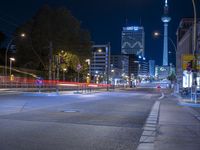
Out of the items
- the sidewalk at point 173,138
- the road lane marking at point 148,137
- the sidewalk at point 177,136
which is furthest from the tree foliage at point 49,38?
the road lane marking at point 148,137

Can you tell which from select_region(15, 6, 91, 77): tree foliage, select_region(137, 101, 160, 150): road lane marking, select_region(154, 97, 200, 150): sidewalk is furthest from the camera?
select_region(15, 6, 91, 77): tree foliage

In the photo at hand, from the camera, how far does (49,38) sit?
7850cm

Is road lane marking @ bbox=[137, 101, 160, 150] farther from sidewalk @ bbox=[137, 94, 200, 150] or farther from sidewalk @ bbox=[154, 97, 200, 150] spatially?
sidewalk @ bbox=[154, 97, 200, 150]

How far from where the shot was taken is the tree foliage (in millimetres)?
78938

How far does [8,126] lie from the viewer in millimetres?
13328

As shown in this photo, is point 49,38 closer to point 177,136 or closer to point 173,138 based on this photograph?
point 177,136

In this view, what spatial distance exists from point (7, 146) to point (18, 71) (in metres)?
69.2

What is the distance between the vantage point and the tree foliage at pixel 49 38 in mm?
78938

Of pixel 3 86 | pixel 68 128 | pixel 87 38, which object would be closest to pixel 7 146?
pixel 68 128

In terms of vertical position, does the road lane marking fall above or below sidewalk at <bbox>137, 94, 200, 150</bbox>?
above

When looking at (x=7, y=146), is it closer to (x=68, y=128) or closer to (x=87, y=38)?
(x=68, y=128)

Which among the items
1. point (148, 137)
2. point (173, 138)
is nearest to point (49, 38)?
point (148, 137)

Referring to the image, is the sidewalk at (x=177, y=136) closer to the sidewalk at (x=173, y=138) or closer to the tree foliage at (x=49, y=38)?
the sidewalk at (x=173, y=138)

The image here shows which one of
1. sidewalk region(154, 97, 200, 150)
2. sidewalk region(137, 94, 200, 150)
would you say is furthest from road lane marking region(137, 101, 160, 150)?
sidewalk region(154, 97, 200, 150)
